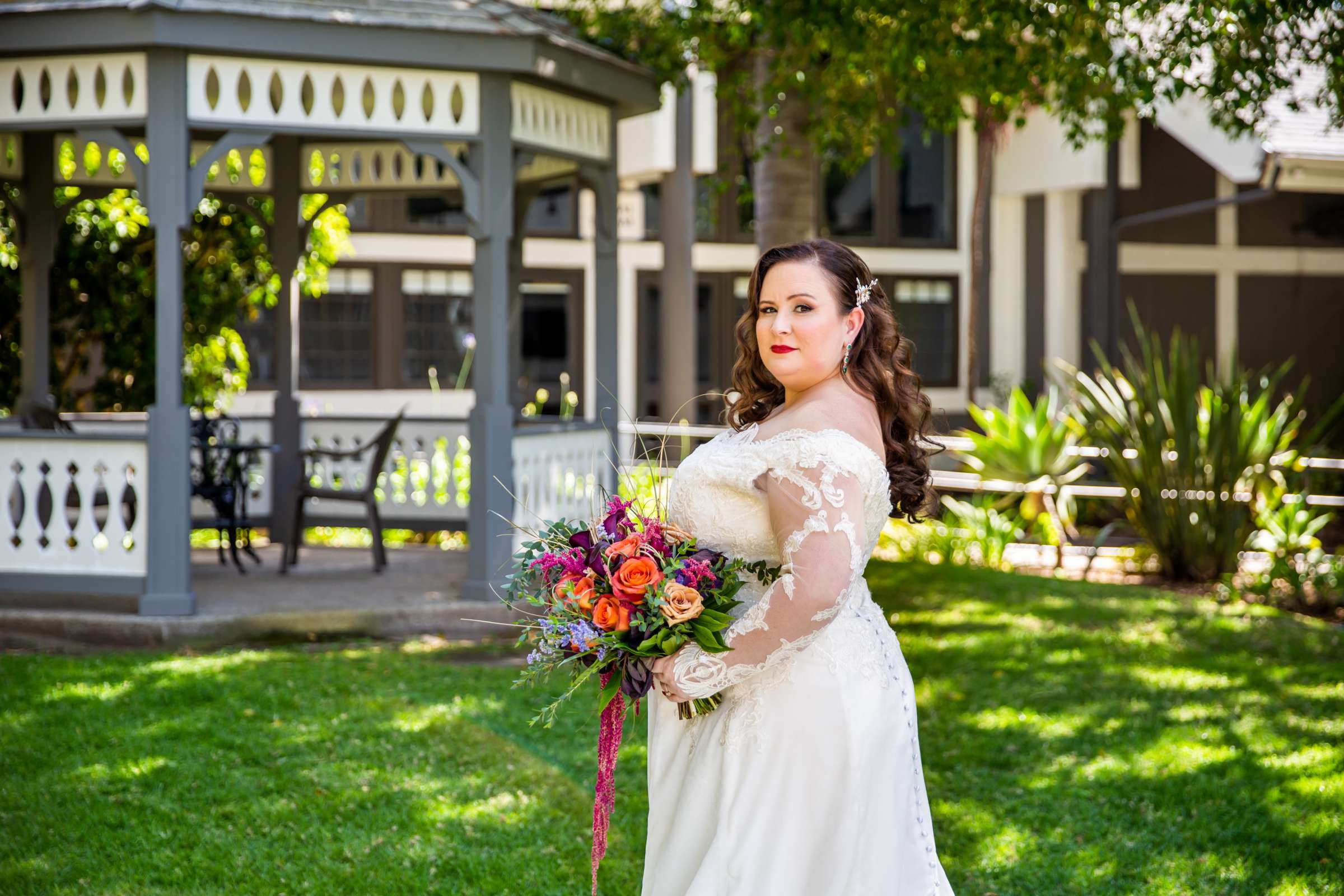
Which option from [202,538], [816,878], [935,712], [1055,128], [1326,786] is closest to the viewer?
[816,878]

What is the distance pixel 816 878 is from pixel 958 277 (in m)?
18.1

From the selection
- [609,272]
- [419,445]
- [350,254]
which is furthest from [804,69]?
[350,254]

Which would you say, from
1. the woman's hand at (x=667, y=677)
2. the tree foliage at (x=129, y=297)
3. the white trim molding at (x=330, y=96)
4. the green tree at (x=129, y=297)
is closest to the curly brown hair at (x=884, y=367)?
the woman's hand at (x=667, y=677)

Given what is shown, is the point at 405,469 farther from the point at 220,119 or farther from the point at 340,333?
the point at 340,333

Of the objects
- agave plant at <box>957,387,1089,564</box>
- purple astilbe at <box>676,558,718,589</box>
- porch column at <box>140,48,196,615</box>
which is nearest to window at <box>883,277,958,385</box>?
agave plant at <box>957,387,1089,564</box>

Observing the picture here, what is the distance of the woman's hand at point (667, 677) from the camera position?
281cm

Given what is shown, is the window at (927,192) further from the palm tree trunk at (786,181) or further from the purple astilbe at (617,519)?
the purple astilbe at (617,519)

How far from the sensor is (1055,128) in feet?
63.0

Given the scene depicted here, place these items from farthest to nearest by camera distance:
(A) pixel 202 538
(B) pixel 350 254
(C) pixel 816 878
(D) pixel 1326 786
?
(B) pixel 350 254, (A) pixel 202 538, (D) pixel 1326 786, (C) pixel 816 878

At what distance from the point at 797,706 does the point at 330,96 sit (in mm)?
6415

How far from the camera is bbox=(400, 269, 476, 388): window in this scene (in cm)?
1788

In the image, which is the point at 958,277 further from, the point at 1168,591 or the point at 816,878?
the point at 816,878

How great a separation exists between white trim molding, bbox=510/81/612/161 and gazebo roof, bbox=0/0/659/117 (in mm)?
206

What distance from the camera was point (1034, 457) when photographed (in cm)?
1199
